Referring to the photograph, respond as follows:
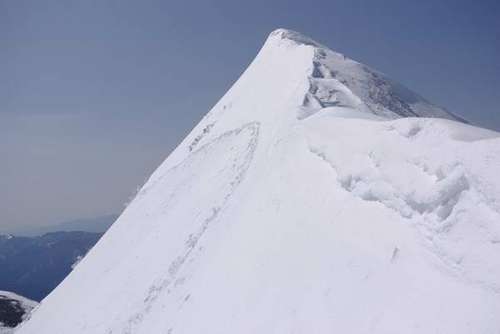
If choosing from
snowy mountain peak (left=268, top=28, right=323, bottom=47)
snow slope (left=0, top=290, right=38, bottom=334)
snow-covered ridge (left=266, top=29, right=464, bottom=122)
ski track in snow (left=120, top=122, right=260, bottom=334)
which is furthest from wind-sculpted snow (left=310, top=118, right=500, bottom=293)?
snow slope (left=0, top=290, right=38, bottom=334)

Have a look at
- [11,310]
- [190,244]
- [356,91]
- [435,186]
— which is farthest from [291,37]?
[11,310]

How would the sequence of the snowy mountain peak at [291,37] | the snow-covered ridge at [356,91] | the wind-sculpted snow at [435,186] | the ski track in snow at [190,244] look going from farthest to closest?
1. the snowy mountain peak at [291,37]
2. the snow-covered ridge at [356,91]
3. the ski track in snow at [190,244]
4. the wind-sculpted snow at [435,186]

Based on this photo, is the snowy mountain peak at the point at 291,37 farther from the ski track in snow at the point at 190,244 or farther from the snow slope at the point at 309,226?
the ski track in snow at the point at 190,244

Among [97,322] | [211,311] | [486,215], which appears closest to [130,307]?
[97,322]

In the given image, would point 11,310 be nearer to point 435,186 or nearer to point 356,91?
point 356,91

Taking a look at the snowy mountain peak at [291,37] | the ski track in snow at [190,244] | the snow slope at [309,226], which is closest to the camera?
the snow slope at [309,226]

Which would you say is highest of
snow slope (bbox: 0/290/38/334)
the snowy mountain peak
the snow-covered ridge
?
the snowy mountain peak

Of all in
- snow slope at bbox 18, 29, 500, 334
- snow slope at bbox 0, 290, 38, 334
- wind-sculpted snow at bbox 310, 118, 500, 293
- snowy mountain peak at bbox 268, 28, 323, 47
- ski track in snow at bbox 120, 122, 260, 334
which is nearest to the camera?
Result: wind-sculpted snow at bbox 310, 118, 500, 293

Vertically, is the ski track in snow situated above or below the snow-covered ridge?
below

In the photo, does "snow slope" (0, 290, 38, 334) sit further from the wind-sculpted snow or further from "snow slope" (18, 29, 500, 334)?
the wind-sculpted snow

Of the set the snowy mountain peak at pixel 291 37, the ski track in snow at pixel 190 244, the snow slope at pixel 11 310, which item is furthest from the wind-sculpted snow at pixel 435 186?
the snow slope at pixel 11 310
